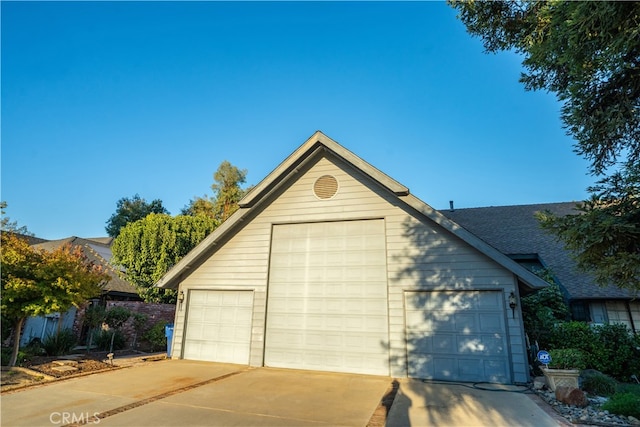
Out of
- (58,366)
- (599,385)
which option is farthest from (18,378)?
(599,385)

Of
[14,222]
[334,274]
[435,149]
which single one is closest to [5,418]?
[334,274]

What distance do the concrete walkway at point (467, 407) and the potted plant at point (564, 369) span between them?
554 millimetres

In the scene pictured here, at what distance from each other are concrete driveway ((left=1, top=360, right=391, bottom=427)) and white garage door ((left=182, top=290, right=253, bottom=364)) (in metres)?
1.35

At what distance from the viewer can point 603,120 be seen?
5.33 m

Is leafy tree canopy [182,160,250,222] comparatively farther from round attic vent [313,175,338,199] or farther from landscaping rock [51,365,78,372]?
landscaping rock [51,365,78,372]

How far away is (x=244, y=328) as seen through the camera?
969cm

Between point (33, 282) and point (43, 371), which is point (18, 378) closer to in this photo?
point (43, 371)

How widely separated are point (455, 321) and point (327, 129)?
679 cm

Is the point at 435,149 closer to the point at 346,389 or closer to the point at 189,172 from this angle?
the point at 346,389

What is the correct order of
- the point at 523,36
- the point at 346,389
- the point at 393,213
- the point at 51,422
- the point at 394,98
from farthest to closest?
the point at 394,98 → the point at 393,213 → the point at 523,36 → the point at 346,389 → the point at 51,422

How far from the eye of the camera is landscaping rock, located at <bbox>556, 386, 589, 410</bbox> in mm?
5520

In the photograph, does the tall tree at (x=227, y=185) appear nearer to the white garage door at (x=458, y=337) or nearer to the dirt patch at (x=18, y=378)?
the dirt patch at (x=18, y=378)

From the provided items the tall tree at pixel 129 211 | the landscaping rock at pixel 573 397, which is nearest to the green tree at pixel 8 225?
the tall tree at pixel 129 211

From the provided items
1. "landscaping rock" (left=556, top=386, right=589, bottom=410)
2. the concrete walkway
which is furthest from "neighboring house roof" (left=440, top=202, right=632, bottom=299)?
the concrete walkway
